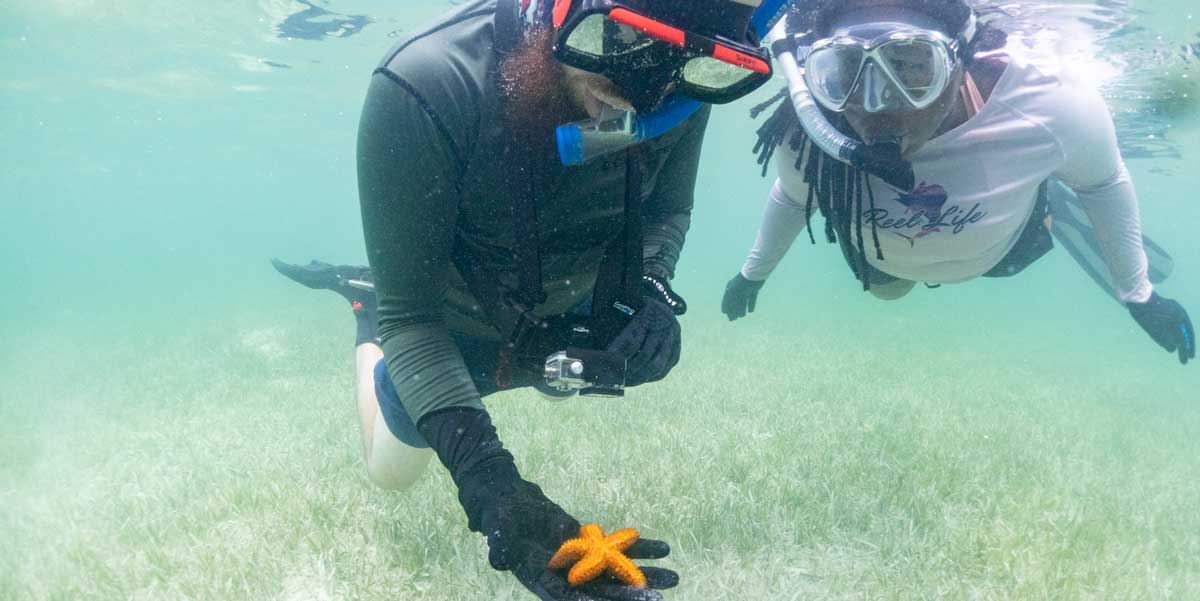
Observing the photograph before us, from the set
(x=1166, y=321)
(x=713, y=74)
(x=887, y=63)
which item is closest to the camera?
(x=713, y=74)

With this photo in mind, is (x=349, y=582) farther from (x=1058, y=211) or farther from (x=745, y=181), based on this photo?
(x=745, y=181)

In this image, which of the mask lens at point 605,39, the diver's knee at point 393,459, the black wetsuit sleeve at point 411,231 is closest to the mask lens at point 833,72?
the mask lens at point 605,39

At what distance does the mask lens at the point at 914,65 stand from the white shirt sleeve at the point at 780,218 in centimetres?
104

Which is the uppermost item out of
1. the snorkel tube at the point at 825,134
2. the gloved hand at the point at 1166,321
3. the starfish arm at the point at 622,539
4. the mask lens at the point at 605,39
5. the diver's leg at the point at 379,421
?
the mask lens at the point at 605,39

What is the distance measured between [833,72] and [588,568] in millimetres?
3043

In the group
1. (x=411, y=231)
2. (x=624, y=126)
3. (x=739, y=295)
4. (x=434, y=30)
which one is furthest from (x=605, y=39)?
(x=739, y=295)

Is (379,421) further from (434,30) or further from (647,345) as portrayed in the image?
(434,30)

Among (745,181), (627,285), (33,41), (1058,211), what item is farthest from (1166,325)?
(745,181)

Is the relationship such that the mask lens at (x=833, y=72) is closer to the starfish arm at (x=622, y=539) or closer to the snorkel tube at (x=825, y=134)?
the snorkel tube at (x=825, y=134)

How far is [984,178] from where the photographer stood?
3898 millimetres

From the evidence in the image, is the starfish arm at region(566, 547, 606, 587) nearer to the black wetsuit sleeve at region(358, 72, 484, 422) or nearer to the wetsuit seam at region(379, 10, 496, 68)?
the black wetsuit sleeve at region(358, 72, 484, 422)

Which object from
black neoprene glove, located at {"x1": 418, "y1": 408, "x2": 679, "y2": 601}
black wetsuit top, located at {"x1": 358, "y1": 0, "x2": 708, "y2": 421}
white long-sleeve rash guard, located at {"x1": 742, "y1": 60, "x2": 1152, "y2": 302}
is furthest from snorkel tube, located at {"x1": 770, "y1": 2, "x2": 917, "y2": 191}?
black neoprene glove, located at {"x1": 418, "y1": 408, "x2": 679, "y2": 601}

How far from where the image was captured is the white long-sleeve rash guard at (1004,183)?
12.4 ft

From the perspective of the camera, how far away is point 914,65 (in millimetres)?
3404
